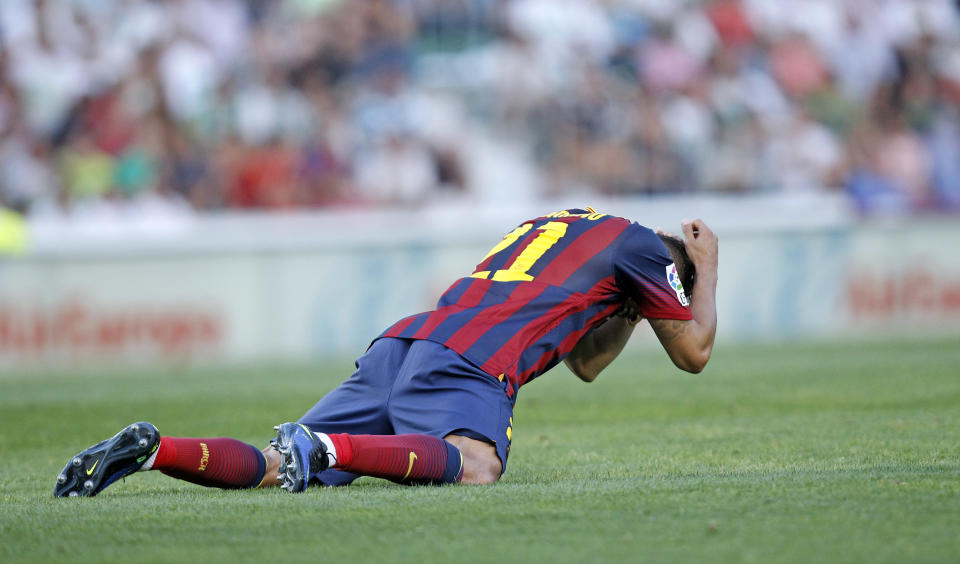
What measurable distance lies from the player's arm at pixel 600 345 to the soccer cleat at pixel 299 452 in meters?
1.31

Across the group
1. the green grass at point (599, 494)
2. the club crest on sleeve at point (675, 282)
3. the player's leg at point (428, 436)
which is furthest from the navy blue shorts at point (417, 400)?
the club crest on sleeve at point (675, 282)

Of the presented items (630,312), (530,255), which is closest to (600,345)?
(630,312)

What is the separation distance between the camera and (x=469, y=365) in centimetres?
474

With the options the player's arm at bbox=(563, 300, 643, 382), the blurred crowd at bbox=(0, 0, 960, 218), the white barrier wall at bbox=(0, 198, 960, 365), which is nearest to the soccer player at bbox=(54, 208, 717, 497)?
the player's arm at bbox=(563, 300, 643, 382)

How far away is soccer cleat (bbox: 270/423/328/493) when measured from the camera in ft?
14.3

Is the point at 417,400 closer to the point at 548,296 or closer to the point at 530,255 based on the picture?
the point at 548,296

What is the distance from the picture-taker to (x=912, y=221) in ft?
46.7

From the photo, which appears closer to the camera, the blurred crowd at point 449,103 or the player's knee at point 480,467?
the player's knee at point 480,467

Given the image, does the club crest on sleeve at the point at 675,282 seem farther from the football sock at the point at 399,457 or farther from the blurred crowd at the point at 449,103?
the blurred crowd at the point at 449,103

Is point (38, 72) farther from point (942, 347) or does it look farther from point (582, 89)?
point (942, 347)

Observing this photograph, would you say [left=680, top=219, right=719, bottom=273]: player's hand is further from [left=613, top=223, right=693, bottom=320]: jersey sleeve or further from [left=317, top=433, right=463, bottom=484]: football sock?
[left=317, top=433, right=463, bottom=484]: football sock

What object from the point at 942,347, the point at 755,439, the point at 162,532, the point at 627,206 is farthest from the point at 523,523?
the point at 627,206

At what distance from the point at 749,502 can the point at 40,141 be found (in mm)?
11552

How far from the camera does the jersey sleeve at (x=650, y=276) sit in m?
4.91
